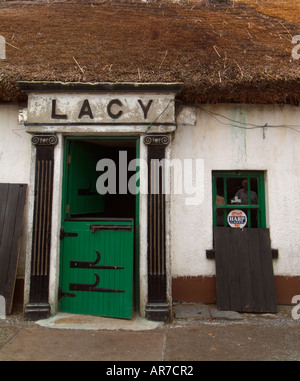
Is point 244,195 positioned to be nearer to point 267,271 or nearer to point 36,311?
point 267,271

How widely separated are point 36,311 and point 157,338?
1.76 metres

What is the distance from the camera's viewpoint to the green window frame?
14.8ft

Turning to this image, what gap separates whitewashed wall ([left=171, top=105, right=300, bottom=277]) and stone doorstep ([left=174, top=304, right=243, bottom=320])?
19.5 inches

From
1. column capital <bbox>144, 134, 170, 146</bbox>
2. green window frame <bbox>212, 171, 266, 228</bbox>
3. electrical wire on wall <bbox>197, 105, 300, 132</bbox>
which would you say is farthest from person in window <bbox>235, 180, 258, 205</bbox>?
column capital <bbox>144, 134, 170, 146</bbox>

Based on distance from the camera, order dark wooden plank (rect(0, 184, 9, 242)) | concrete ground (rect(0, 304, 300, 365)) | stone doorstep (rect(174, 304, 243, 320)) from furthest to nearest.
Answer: dark wooden plank (rect(0, 184, 9, 242))
stone doorstep (rect(174, 304, 243, 320))
concrete ground (rect(0, 304, 300, 365))

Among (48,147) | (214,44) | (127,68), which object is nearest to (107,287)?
(48,147)

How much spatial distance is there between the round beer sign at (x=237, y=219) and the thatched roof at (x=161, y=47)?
1879 millimetres

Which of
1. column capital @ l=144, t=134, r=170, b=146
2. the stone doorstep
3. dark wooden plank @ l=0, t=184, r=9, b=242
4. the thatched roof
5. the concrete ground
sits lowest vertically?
the concrete ground

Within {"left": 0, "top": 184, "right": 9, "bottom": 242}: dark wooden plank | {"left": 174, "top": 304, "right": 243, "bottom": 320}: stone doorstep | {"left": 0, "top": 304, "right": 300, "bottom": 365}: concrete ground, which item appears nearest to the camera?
{"left": 0, "top": 304, "right": 300, "bottom": 365}: concrete ground

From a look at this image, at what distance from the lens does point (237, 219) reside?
14.9 feet

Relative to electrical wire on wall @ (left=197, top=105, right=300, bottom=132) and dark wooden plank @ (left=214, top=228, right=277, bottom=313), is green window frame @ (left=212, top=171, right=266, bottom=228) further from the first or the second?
electrical wire on wall @ (left=197, top=105, right=300, bottom=132)

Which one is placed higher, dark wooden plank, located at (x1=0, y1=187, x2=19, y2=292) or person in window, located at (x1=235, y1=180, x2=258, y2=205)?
person in window, located at (x1=235, y1=180, x2=258, y2=205)

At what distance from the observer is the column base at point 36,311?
375 centimetres

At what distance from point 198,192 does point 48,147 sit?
2.45 m
